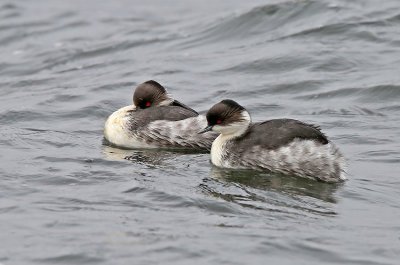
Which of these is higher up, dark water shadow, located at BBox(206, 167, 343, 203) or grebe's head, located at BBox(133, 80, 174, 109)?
grebe's head, located at BBox(133, 80, 174, 109)

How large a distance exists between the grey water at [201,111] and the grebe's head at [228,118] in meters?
0.56

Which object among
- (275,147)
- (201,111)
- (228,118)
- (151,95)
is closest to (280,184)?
(275,147)

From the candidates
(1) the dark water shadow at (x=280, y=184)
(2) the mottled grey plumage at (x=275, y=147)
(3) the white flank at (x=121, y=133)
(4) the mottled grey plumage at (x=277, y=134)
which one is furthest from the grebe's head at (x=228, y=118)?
(3) the white flank at (x=121, y=133)

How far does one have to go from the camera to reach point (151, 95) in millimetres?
12297

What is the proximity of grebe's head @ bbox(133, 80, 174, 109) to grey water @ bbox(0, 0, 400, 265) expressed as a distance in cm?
85

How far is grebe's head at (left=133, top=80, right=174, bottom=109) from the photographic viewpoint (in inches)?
483

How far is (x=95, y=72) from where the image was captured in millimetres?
17297

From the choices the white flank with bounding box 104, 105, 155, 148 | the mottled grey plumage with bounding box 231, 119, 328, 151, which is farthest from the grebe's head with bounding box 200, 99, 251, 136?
the white flank with bounding box 104, 105, 155, 148

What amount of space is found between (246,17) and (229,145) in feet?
30.8

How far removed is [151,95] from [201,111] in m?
1.86

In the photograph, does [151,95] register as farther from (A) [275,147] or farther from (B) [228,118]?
(A) [275,147]

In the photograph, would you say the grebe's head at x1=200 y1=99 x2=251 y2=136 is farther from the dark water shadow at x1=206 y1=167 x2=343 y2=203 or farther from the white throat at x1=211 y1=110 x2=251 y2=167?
the dark water shadow at x1=206 y1=167 x2=343 y2=203

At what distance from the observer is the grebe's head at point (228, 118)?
35.6 feet

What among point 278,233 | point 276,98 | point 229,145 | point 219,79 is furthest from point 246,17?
point 278,233
